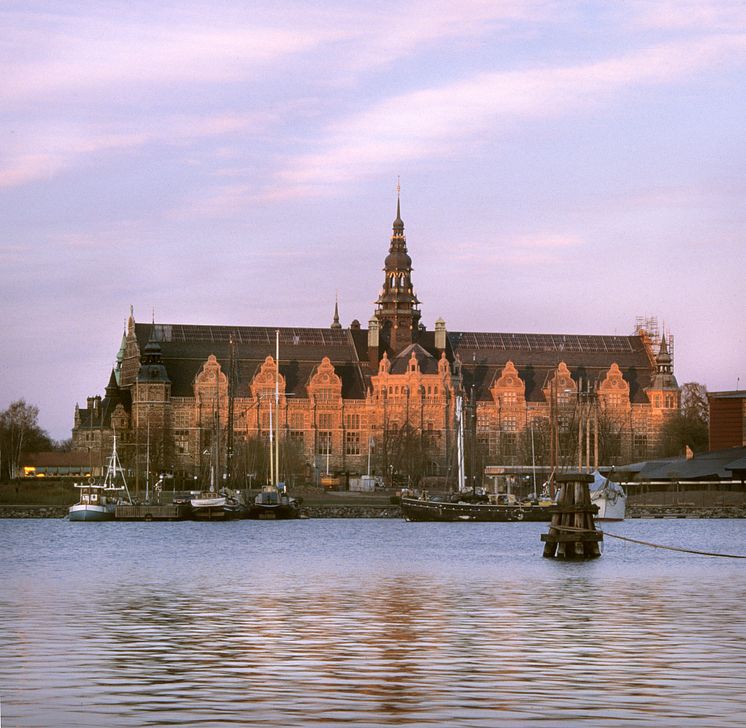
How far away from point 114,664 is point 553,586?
23082 millimetres

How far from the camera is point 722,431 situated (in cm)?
18825

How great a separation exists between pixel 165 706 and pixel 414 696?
3646 mm

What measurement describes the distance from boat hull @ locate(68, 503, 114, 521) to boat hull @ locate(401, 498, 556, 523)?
23.6 metres

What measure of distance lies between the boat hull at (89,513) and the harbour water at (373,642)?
66.5m

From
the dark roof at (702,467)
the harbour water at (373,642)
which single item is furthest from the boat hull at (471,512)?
the harbour water at (373,642)

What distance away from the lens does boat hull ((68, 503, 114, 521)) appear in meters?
135

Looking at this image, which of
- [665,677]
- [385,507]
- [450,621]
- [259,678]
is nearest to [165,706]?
[259,678]

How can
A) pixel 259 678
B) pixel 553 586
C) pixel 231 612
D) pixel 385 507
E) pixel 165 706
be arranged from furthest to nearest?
pixel 385 507, pixel 553 586, pixel 231 612, pixel 259 678, pixel 165 706

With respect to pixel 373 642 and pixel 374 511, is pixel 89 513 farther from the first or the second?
pixel 373 642

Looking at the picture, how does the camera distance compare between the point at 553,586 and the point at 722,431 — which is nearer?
the point at 553,586

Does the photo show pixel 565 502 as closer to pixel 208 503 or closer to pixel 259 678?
pixel 259 678

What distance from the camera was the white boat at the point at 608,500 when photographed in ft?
438

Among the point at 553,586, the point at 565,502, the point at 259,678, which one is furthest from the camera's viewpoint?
the point at 565,502

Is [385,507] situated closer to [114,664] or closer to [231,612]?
[231,612]
